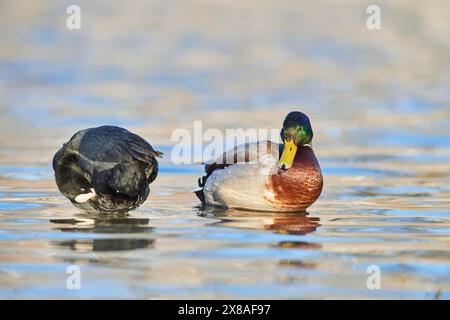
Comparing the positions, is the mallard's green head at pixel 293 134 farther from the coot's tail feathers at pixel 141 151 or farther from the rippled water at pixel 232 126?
the coot's tail feathers at pixel 141 151

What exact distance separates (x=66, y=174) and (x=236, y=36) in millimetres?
14579

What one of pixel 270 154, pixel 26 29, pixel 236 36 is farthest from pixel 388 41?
pixel 270 154

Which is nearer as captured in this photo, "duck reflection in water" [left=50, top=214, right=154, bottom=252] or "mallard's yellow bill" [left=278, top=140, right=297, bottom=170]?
"duck reflection in water" [left=50, top=214, right=154, bottom=252]

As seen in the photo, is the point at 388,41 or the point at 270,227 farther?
the point at 388,41

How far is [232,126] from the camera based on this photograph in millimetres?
15898

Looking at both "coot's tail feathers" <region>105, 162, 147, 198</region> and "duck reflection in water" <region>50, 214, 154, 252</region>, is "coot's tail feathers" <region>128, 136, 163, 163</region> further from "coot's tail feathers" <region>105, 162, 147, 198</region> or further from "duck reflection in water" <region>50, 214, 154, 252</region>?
"duck reflection in water" <region>50, 214, 154, 252</region>

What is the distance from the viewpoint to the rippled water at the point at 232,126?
8008mm

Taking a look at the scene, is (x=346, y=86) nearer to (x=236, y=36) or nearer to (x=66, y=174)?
(x=236, y=36)

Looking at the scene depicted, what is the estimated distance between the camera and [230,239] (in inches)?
360

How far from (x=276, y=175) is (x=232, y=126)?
554 centimetres

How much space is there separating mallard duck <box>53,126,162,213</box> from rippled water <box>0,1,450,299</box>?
0.69ft

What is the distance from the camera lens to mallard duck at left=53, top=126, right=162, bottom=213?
9555 mm

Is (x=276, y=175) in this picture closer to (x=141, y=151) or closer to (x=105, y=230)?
(x=141, y=151)

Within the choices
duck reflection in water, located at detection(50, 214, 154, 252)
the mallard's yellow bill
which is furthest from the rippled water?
the mallard's yellow bill
